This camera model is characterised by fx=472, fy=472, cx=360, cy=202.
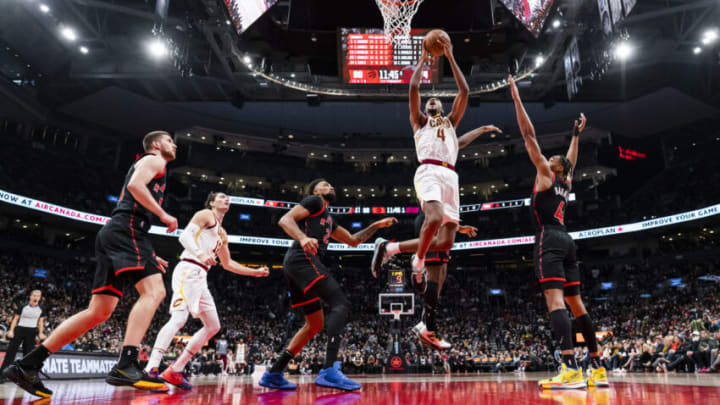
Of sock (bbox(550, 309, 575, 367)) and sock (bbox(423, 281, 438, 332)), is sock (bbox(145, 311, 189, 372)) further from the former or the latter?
sock (bbox(550, 309, 575, 367))

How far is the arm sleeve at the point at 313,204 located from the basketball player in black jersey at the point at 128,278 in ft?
4.50

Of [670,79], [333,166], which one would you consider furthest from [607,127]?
[333,166]

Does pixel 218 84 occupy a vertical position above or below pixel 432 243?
above

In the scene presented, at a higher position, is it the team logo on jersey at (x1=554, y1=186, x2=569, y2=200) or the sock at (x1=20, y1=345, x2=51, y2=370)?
the team logo on jersey at (x1=554, y1=186, x2=569, y2=200)

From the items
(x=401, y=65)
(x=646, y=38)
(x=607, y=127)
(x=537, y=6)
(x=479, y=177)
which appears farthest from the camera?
(x=479, y=177)

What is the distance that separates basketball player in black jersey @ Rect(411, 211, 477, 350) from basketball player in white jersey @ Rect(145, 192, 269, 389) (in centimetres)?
184

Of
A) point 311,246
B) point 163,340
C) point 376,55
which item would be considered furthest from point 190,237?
point 376,55

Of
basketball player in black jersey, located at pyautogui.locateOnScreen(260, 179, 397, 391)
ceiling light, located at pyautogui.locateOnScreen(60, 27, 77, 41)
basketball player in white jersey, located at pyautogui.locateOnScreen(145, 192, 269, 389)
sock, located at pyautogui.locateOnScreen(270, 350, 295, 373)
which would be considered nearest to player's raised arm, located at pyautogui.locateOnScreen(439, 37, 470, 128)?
basketball player in black jersey, located at pyautogui.locateOnScreen(260, 179, 397, 391)

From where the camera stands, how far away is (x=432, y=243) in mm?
4441

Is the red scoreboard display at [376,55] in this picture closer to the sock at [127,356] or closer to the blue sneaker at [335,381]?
the blue sneaker at [335,381]

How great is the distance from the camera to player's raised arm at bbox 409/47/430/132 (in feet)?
14.3

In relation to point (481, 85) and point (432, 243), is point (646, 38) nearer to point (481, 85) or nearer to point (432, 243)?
point (481, 85)

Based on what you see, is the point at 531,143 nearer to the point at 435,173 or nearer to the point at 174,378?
the point at 435,173

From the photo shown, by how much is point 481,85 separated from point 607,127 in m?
14.4
